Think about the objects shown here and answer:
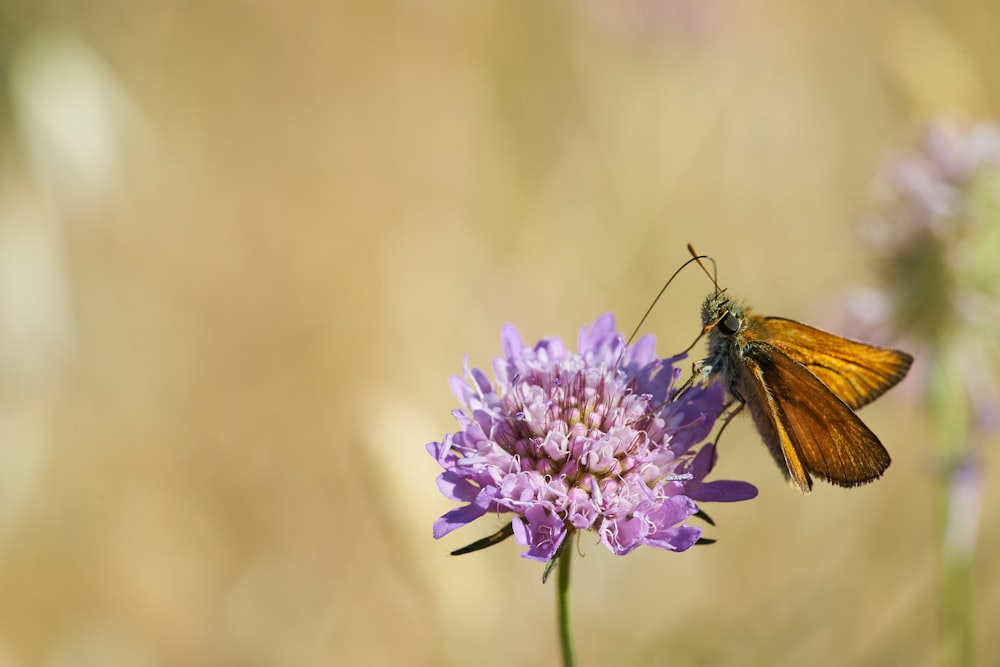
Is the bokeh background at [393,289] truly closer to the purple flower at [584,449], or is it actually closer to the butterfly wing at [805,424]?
the purple flower at [584,449]

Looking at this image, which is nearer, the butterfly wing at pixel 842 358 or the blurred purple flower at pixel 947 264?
the butterfly wing at pixel 842 358

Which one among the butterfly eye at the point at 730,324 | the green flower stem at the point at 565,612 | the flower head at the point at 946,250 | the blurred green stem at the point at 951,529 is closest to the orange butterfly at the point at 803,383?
the butterfly eye at the point at 730,324

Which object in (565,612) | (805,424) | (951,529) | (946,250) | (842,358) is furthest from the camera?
(946,250)

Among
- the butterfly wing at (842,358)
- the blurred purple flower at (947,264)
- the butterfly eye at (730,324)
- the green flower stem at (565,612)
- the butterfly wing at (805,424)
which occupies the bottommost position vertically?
the green flower stem at (565,612)

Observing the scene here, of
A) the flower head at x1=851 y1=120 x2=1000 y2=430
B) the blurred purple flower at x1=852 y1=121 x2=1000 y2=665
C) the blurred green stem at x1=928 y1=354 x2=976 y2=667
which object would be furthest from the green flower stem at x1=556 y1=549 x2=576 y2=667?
the flower head at x1=851 y1=120 x2=1000 y2=430

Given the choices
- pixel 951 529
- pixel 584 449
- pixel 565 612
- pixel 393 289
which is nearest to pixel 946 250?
pixel 951 529

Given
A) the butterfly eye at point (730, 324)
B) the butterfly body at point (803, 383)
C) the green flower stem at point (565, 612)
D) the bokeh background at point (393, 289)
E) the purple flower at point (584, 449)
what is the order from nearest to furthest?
the green flower stem at point (565, 612) < the purple flower at point (584, 449) < the butterfly body at point (803, 383) < the butterfly eye at point (730, 324) < the bokeh background at point (393, 289)

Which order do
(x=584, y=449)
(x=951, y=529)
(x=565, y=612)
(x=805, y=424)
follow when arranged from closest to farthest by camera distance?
(x=565, y=612) → (x=584, y=449) → (x=805, y=424) → (x=951, y=529)

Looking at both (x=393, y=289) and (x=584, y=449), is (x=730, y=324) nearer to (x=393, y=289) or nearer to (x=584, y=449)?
(x=584, y=449)
